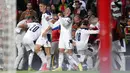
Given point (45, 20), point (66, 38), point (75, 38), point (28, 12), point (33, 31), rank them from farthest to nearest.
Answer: point (28, 12) < point (33, 31) < point (75, 38) < point (45, 20) < point (66, 38)

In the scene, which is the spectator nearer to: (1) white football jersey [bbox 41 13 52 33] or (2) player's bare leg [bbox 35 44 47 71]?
(1) white football jersey [bbox 41 13 52 33]

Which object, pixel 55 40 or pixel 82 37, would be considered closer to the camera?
pixel 82 37

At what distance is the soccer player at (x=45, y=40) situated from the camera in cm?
1329

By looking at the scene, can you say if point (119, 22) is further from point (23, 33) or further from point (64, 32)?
point (23, 33)

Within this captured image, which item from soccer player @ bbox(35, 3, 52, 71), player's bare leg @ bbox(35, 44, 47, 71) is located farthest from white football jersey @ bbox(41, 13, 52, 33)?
player's bare leg @ bbox(35, 44, 47, 71)

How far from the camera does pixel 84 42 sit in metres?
13.3

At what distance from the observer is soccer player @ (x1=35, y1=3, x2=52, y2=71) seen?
13285 millimetres

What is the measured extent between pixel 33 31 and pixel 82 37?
3.86 feet

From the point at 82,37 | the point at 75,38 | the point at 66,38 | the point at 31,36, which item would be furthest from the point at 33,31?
the point at 82,37

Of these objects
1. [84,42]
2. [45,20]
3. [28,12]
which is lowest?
[84,42]

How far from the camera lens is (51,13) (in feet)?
44.1

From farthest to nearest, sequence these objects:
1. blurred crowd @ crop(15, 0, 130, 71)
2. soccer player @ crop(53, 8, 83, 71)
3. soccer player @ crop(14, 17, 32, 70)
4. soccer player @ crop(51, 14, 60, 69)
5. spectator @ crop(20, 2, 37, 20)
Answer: spectator @ crop(20, 2, 37, 20) < soccer player @ crop(14, 17, 32, 70) < soccer player @ crop(51, 14, 60, 69) < blurred crowd @ crop(15, 0, 130, 71) < soccer player @ crop(53, 8, 83, 71)

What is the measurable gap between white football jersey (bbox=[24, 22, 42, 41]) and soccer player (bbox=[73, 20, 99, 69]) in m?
0.90

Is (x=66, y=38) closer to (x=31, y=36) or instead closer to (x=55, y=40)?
(x=55, y=40)
